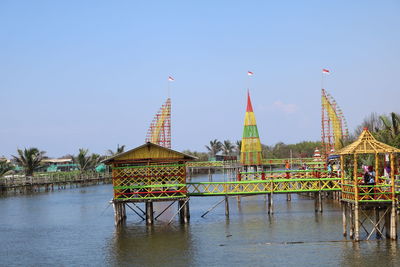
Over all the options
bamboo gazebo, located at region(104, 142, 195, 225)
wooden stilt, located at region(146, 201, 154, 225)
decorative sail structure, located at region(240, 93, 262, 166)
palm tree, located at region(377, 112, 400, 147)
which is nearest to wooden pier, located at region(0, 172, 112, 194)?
decorative sail structure, located at region(240, 93, 262, 166)

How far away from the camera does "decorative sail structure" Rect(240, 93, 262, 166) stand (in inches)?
2520

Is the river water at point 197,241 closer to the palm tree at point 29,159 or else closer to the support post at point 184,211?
the support post at point 184,211

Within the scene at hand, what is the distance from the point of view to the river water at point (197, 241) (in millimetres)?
25844

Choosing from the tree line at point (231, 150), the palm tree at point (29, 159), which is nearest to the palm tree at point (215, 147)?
the tree line at point (231, 150)

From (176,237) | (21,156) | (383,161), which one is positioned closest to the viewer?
(176,237)

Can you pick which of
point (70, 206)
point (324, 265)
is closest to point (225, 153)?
point (70, 206)

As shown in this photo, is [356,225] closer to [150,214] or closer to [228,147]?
[150,214]

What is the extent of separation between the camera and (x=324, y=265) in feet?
79.0

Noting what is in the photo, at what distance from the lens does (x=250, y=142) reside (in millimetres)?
65812

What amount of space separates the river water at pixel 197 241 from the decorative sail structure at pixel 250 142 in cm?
1890

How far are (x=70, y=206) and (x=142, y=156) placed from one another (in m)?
22.0

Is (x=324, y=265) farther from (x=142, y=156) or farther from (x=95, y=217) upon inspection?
(x=95, y=217)

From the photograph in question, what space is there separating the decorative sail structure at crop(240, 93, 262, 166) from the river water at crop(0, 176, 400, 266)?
18901 mm

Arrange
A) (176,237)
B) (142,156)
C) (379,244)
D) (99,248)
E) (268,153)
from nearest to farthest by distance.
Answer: (379,244) → (99,248) → (176,237) → (142,156) → (268,153)
